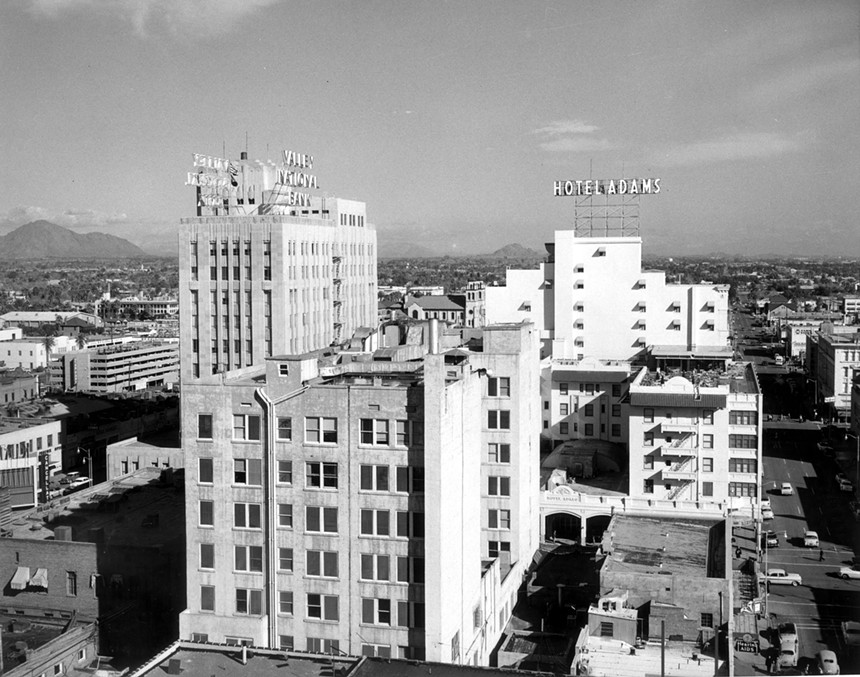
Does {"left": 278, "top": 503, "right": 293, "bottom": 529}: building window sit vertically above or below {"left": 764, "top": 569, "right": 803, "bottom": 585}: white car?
above

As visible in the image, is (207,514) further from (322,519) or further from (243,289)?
(243,289)

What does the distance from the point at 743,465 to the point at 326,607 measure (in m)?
21.0

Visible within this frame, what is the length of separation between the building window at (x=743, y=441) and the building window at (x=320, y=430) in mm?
20894

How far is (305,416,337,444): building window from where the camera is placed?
56.2ft

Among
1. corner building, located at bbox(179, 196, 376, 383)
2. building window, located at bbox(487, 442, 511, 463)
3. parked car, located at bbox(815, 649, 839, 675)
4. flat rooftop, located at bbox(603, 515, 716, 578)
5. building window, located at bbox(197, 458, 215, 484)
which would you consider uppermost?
corner building, located at bbox(179, 196, 376, 383)

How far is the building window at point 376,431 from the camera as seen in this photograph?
16938 mm

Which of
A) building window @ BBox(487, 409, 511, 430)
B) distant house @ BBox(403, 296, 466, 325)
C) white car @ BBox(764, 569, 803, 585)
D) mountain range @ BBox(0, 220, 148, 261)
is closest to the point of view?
building window @ BBox(487, 409, 511, 430)

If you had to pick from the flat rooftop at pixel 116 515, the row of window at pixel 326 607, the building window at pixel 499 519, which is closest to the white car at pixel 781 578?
the building window at pixel 499 519

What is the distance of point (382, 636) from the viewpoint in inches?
675

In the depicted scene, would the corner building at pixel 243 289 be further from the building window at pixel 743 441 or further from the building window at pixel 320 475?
the building window at pixel 320 475

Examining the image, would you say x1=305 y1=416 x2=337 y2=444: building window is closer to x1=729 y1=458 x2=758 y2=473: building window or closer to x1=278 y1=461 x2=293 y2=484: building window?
x1=278 y1=461 x2=293 y2=484: building window

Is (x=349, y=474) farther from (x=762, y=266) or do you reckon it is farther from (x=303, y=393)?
(x=762, y=266)

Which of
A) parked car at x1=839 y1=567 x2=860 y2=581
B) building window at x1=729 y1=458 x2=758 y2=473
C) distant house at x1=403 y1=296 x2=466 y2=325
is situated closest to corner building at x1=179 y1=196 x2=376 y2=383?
building window at x1=729 y1=458 x2=758 y2=473

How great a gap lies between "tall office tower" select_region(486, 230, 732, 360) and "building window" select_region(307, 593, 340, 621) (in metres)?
32.0
